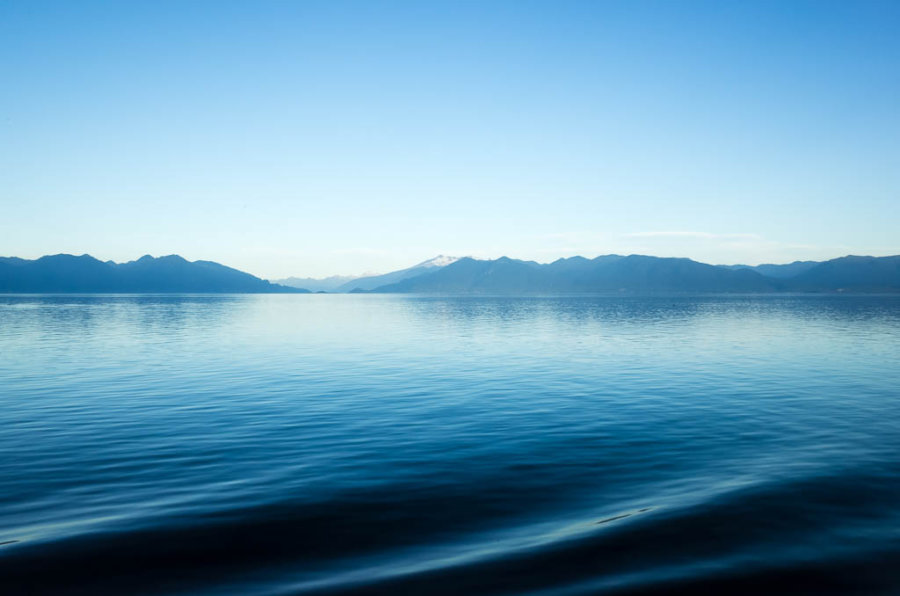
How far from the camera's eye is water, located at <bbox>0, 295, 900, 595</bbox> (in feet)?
32.7

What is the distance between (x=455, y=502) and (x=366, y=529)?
255cm

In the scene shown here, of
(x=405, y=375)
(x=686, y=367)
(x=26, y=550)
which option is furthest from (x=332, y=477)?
(x=686, y=367)

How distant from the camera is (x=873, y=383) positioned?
31.7 m

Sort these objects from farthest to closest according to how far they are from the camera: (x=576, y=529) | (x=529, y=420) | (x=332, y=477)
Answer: (x=529, y=420) < (x=332, y=477) < (x=576, y=529)

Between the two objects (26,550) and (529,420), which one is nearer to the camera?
(26,550)

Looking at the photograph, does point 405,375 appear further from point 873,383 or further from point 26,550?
point 873,383

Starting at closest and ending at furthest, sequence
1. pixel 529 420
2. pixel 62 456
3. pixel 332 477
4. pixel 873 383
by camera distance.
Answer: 1. pixel 332 477
2. pixel 62 456
3. pixel 529 420
4. pixel 873 383

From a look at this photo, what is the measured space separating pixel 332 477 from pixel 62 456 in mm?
9522

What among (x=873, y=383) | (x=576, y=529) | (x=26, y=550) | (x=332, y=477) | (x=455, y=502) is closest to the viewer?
(x=26, y=550)

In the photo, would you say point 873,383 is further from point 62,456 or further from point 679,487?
point 62,456

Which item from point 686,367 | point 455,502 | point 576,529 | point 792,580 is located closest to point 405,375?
point 686,367

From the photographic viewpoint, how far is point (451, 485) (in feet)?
48.2

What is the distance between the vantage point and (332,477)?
15.3 m

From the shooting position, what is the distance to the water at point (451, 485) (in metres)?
9.98
